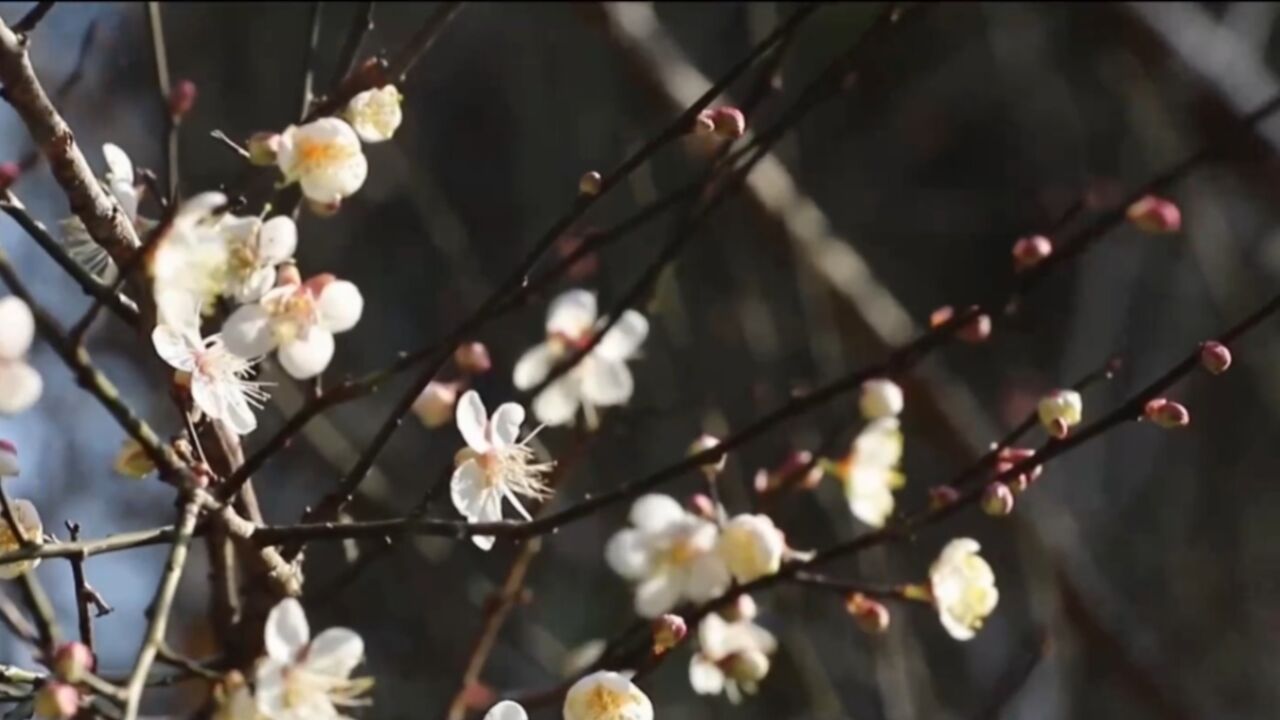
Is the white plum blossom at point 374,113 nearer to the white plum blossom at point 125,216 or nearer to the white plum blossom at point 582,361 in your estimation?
the white plum blossom at point 125,216

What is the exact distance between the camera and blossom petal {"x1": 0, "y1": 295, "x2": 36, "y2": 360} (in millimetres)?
533

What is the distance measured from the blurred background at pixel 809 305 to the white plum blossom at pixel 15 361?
803 millimetres

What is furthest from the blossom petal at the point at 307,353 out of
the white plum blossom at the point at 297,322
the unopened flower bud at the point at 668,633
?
the unopened flower bud at the point at 668,633

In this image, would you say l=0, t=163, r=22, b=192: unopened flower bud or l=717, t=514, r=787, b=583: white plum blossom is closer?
Result: l=0, t=163, r=22, b=192: unopened flower bud

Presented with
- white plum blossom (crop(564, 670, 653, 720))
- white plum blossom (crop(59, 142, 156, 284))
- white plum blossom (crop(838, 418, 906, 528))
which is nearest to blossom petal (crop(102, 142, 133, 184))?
white plum blossom (crop(59, 142, 156, 284))

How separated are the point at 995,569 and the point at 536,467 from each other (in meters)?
1.47

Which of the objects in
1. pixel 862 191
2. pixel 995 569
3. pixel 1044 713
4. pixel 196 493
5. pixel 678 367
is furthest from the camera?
pixel 862 191

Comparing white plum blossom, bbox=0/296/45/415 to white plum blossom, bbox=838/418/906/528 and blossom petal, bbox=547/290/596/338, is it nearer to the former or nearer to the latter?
blossom petal, bbox=547/290/596/338

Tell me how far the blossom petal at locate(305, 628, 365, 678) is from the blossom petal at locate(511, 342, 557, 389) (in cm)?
38

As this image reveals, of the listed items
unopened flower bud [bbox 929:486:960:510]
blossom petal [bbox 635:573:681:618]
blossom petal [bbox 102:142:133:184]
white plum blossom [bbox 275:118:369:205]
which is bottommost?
unopened flower bud [bbox 929:486:960:510]

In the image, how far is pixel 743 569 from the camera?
80 centimetres

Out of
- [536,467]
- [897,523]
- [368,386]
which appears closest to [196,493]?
[368,386]

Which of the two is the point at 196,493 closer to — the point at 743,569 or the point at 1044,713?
the point at 743,569

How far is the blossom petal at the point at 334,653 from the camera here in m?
0.57
